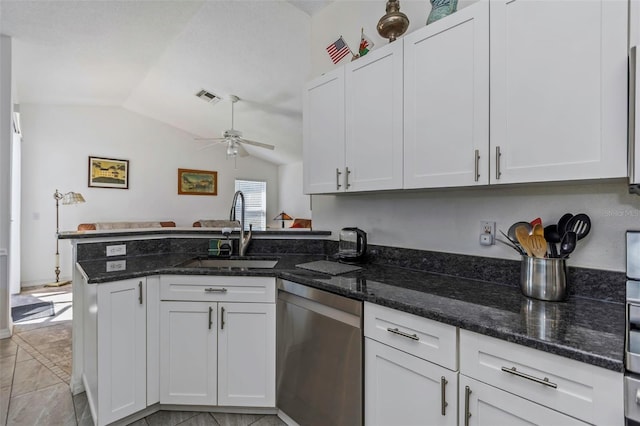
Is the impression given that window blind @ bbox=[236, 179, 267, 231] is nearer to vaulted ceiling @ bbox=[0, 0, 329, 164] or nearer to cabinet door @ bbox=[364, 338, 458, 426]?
vaulted ceiling @ bbox=[0, 0, 329, 164]

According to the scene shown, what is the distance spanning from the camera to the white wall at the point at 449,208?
1.26m

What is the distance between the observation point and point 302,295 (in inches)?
63.2

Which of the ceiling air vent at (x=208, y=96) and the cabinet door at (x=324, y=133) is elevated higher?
the ceiling air vent at (x=208, y=96)

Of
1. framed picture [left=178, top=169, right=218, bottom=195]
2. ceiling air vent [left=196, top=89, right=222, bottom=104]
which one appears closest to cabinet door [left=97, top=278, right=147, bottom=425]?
ceiling air vent [left=196, top=89, right=222, bottom=104]

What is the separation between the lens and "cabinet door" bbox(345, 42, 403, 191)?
5.30 feet

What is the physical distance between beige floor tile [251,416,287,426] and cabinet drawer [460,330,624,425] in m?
1.22

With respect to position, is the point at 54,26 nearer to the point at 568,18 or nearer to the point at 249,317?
the point at 249,317

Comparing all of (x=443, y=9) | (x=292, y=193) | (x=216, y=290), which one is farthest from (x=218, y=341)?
(x=292, y=193)

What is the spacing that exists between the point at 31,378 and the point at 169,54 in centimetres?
358

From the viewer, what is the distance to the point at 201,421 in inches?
71.2

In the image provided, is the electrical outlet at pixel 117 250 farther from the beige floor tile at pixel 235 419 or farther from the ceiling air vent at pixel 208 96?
the ceiling air vent at pixel 208 96

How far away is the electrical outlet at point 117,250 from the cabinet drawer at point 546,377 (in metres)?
2.17

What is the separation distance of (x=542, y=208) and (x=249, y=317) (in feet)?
5.14

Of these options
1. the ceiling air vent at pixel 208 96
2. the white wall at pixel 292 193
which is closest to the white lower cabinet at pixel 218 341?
the ceiling air vent at pixel 208 96
